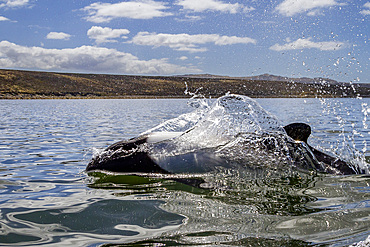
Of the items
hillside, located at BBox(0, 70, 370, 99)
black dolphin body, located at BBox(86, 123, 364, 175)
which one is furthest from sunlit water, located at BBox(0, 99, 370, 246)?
hillside, located at BBox(0, 70, 370, 99)

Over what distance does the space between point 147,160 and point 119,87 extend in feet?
418

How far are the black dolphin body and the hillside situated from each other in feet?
328

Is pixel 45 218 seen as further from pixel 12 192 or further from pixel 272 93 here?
pixel 272 93

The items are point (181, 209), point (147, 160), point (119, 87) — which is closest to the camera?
point (181, 209)

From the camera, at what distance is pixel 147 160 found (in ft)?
18.7

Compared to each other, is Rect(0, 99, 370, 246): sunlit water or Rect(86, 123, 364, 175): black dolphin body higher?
Rect(86, 123, 364, 175): black dolphin body

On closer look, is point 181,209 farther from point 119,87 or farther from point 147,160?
point 119,87

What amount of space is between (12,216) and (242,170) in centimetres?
308

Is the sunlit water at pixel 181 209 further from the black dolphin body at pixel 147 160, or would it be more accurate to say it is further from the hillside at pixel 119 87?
the hillside at pixel 119 87

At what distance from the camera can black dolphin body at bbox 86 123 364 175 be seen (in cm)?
569

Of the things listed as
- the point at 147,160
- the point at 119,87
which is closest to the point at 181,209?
the point at 147,160

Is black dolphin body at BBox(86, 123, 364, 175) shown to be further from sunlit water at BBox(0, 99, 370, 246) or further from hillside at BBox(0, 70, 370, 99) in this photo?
hillside at BBox(0, 70, 370, 99)

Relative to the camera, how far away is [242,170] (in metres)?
5.39

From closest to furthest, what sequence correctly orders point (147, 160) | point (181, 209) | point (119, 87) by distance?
point (181, 209) < point (147, 160) < point (119, 87)
